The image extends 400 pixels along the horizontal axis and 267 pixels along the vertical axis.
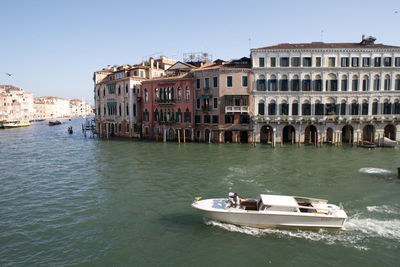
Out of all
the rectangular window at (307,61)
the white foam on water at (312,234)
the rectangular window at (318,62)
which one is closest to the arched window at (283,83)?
the rectangular window at (307,61)

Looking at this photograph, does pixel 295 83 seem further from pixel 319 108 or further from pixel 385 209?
pixel 385 209

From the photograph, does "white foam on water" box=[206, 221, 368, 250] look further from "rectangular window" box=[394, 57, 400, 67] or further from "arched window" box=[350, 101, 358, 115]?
"rectangular window" box=[394, 57, 400, 67]

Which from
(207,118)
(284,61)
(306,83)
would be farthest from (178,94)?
(306,83)

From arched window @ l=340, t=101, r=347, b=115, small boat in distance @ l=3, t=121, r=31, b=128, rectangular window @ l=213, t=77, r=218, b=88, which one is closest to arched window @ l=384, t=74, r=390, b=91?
arched window @ l=340, t=101, r=347, b=115

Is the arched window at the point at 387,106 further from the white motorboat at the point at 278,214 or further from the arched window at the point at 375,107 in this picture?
the white motorboat at the point at 278,214

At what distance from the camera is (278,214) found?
13258mm

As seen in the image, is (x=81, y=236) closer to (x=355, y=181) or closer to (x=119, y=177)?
(x=119, y=177)

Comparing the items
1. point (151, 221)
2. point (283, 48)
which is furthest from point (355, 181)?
point (283, 48)

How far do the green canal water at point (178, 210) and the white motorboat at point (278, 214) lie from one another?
0.40m

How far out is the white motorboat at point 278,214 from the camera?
1326 centimetres

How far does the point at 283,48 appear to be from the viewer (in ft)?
124

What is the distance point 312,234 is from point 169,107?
3376cm

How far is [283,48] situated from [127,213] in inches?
1214

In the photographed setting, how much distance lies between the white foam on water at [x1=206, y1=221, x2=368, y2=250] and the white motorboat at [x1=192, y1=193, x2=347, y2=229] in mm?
225
